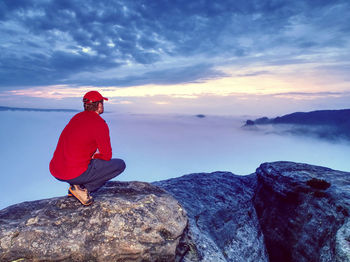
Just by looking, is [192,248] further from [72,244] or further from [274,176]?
[274,176]

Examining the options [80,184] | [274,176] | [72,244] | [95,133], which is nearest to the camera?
[72,244]

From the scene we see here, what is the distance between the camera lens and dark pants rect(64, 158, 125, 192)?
26.4ft

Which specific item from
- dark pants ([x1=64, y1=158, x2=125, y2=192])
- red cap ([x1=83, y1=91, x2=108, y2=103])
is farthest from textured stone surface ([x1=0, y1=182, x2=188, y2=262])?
red cap ([x1=83, y1=91, x2=108, y2=103])

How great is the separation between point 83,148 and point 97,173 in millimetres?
1177

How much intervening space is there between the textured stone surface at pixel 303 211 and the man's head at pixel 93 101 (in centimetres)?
1078

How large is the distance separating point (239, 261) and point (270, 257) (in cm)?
348

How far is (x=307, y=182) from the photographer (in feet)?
43.3

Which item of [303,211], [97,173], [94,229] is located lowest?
[303,211]

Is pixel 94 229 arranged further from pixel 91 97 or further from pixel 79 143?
pixel 91 97

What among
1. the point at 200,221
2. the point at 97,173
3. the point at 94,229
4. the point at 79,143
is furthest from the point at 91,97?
the point at 200,221

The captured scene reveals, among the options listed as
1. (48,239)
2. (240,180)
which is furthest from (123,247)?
(240,180)

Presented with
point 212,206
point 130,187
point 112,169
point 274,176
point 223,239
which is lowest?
point 223,239

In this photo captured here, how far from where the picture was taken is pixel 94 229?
23.7 ft

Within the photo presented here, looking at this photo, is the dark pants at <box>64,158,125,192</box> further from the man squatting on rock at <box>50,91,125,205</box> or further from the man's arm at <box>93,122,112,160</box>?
the man's arm at <box>93,122,112,160</box>
